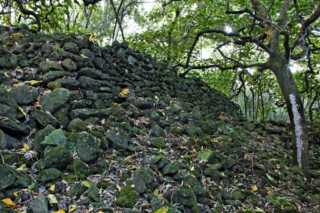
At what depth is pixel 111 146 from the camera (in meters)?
2.62

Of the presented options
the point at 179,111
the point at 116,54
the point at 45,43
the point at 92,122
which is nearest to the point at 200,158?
the point at 179,111

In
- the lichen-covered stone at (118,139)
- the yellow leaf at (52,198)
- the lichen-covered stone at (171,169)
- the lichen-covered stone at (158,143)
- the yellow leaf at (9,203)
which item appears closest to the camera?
the yellow leaf at (9,203)

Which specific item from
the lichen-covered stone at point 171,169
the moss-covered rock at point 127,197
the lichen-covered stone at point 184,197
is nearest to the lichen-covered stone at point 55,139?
the moss-covered rock at point 127,197

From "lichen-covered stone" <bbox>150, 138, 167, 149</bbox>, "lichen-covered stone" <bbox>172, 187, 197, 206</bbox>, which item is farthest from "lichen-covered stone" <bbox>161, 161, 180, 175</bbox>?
"lichen-covered stone" <bbox>150, 138, 167, 149</bbox>

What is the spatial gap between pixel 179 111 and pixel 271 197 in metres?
2.23

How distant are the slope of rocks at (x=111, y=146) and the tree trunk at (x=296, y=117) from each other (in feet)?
1.09

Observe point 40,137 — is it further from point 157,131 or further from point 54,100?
point 157,131

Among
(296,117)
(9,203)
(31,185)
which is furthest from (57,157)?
(296,117)

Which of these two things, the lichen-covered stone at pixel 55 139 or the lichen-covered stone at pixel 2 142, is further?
the lichen-covered stone at pixel 55 139

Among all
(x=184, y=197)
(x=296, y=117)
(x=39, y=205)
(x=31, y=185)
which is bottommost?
(x=184, y=197)

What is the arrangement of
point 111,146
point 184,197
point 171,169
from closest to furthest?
point 184,197, point 171,169, point 111,146

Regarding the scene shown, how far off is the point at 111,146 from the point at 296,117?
418cm

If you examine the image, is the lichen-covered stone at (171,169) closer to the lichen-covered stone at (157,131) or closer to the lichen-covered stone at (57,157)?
the lichen-covered stone at (157,131)

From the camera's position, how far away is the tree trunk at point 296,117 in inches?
167
